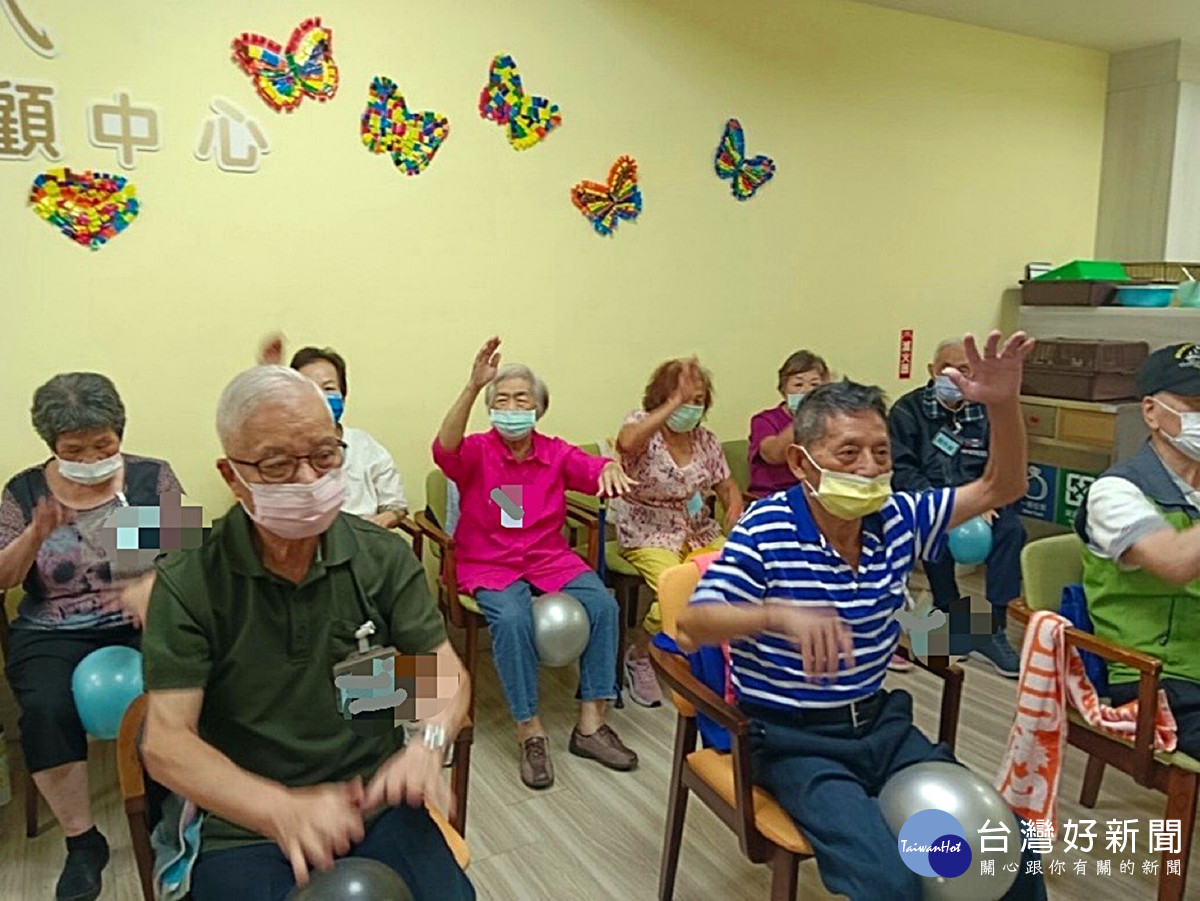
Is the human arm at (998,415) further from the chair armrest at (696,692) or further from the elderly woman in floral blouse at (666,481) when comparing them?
the elderly woman in floral blouse at (666,481)

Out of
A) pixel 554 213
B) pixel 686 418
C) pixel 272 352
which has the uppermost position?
pixel 554 213

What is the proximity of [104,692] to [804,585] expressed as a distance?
1.76 metres

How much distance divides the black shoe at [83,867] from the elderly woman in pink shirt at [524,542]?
3.81 feet

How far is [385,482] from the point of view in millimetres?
3283

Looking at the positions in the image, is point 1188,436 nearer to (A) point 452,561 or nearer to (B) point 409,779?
(B) point 409,779

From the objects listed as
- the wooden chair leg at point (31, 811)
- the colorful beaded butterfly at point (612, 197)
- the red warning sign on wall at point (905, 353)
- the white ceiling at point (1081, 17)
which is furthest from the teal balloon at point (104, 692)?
the white ceiling at point (1081, 17)

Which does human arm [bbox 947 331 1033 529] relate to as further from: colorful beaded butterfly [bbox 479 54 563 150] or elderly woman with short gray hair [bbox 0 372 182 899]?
colorful beaded butterfly [bbox 479 54 563 150]

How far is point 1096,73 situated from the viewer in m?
5.43

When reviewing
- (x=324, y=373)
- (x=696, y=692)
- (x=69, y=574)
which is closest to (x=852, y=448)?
(x=696, y=692)

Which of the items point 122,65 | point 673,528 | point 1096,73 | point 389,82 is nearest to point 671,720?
point 673,528

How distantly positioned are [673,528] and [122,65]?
2418mm

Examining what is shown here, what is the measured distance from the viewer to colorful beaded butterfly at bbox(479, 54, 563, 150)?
3643 millimetres

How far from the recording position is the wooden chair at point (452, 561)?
121 inches

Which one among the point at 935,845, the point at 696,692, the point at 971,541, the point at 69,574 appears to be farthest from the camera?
the point at 971,541
